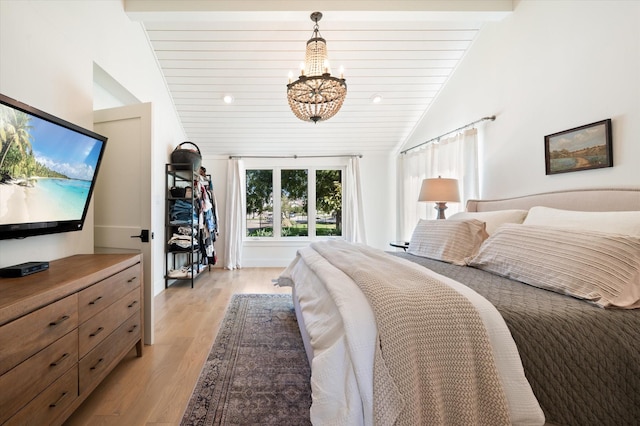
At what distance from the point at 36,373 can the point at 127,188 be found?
1.45m

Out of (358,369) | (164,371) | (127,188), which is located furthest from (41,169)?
(358,369)

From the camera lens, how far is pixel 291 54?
9.95ft

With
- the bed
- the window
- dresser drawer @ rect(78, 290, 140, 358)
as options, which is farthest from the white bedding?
the window

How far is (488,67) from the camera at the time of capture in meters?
2.79

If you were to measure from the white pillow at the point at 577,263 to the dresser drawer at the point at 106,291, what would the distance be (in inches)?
89.4

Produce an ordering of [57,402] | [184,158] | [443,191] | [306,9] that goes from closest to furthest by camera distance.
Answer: [57,402]
[306,9]
[443,191]
[184,158]

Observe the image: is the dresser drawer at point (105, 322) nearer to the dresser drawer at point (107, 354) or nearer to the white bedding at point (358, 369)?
the dresser drawer at point (107, 354)

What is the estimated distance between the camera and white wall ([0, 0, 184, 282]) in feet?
4.83

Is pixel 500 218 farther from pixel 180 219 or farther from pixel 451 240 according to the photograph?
pixel 180 219

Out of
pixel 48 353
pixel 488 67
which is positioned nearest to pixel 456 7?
pixel 488 67

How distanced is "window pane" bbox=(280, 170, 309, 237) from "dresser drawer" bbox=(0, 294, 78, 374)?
377cm

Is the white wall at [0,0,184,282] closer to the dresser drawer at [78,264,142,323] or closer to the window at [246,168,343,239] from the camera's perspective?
the dresser drawer at [78,264,142,323]

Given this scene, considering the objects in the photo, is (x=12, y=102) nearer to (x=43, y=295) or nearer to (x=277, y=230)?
(x=43, y=295)

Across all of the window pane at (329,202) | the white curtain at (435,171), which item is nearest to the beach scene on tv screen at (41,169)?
the white curtain at (435,171)
